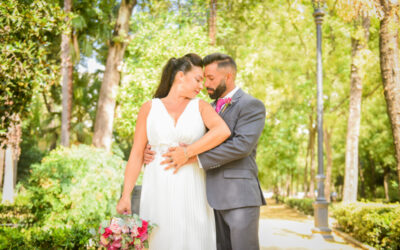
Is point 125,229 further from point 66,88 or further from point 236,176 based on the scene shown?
point 66,88

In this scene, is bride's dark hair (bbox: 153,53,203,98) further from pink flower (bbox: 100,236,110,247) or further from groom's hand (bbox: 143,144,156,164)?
pink flower (bbox: 100,236,110,247)

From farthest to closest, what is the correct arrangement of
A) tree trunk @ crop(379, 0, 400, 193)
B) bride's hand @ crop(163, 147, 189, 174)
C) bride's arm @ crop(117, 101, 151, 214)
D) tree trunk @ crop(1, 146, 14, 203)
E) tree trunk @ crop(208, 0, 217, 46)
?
tree trunk @ crop(1, 146, 14, 203)
tree trunk @ crop(208, 0, 217, 46)
tree trunk @ crop(379, 0, 400, 193)
bride's arm @ crop(117, 101, 151, 214)
bride's hand @ crop(163, 147, 189, 174)

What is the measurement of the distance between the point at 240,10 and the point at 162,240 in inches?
673

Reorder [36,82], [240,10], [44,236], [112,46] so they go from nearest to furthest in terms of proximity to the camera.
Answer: [44,236] → [36,82] → [112,46] → [240,10]

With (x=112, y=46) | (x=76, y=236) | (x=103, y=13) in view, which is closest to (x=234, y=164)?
(x=76, y=236)

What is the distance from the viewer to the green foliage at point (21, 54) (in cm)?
595

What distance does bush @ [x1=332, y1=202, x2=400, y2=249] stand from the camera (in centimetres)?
803

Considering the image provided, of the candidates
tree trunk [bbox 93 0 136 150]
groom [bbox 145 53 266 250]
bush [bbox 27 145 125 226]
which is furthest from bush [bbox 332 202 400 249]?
tree trunk [bbox 93 0 136 150]

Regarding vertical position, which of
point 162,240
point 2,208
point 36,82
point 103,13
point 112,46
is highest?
point 103,13

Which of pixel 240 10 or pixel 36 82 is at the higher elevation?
pixel 240 10

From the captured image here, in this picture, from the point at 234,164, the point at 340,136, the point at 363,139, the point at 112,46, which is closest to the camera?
the point at 234,164

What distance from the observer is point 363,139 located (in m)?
28.0

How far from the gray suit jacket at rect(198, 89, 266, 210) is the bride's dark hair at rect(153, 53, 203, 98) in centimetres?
51

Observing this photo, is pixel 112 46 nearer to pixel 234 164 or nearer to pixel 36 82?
pixel 36 82
